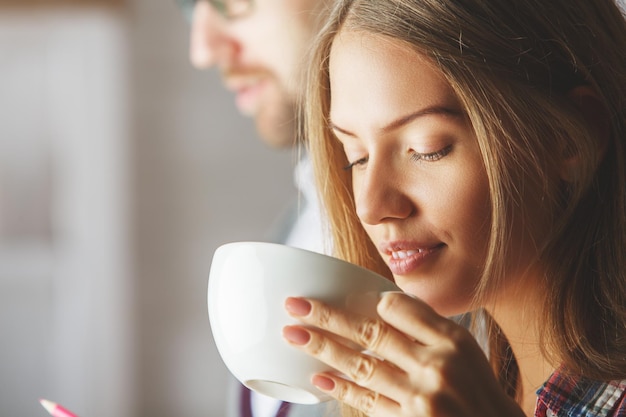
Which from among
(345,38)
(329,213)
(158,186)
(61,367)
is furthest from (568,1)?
(61,367)

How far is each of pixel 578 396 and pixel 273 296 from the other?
323 millimetres

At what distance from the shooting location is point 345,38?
0.75m

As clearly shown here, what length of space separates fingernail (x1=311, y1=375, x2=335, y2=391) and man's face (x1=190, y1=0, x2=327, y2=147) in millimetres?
1019

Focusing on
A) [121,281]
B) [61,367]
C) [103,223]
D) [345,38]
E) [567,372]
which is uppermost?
[345,38]

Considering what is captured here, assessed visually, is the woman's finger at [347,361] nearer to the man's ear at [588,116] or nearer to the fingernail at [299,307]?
the fingernail at [299,307]

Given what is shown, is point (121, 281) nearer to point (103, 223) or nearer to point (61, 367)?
point (103, 223)

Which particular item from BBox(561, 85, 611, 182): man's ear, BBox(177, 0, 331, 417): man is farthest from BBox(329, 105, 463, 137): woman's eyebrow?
BBox(177, 0, 331, 417): man

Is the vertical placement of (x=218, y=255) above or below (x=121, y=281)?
above

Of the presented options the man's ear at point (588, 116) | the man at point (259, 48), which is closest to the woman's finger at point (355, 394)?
the man's ear at point (588, 116)

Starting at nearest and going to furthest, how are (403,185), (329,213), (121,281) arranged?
1. (403,185)
2. (329,213)
3. (121,281)

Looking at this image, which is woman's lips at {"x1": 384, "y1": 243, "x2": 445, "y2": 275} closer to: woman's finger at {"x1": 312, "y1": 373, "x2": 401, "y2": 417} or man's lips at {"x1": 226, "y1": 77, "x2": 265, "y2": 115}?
woman's finger at {"x1": 312, "y1": 373, "x2": 401, "y2": 417}

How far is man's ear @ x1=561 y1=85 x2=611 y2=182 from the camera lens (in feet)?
2.38

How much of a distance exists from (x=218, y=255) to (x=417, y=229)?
0.58 feet

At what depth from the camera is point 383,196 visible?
69 cm
